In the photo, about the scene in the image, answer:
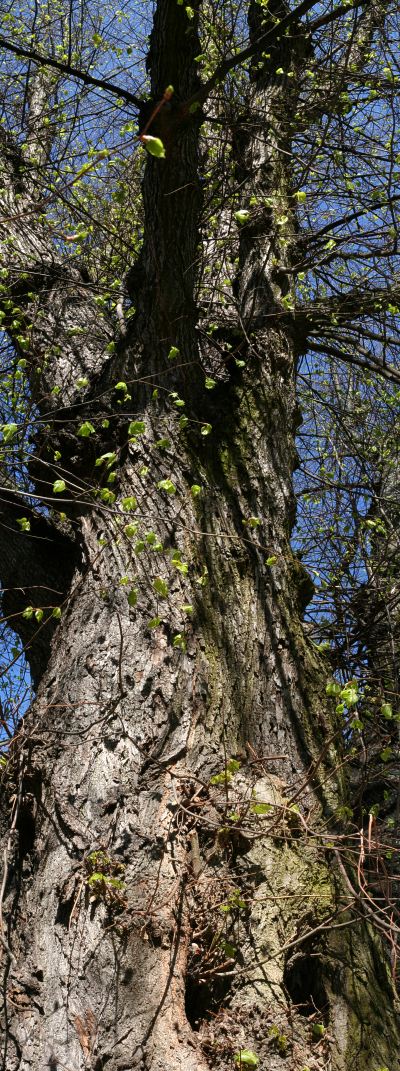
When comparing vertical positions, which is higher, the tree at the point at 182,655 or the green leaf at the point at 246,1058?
the tree at the point at 182,655

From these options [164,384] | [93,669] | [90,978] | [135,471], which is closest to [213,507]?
[135,471]

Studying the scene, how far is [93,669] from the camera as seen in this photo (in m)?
3.16

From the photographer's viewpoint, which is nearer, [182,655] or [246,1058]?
[246,1058]

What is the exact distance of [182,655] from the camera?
10.5ft

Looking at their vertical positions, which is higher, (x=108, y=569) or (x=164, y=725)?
(x=108, y=569)

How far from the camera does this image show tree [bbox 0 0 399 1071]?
8.45 feet

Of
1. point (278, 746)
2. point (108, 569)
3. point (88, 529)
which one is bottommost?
point (278, 746)

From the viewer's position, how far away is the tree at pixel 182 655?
2576 mm

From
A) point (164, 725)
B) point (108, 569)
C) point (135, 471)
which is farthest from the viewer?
point (135, 471)

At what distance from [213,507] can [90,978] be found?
1924 millimetres

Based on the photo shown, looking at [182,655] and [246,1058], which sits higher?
[182,655]

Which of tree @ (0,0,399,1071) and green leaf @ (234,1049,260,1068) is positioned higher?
tree @ (0,0,399,1071)

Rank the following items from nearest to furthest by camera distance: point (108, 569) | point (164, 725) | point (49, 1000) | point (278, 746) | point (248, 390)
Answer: point (49, 1000) < point (164, 725) < point (278, 746) < point (108, 569) < point (248, 390)

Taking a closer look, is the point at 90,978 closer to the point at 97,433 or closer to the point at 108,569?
the point at 108,569
